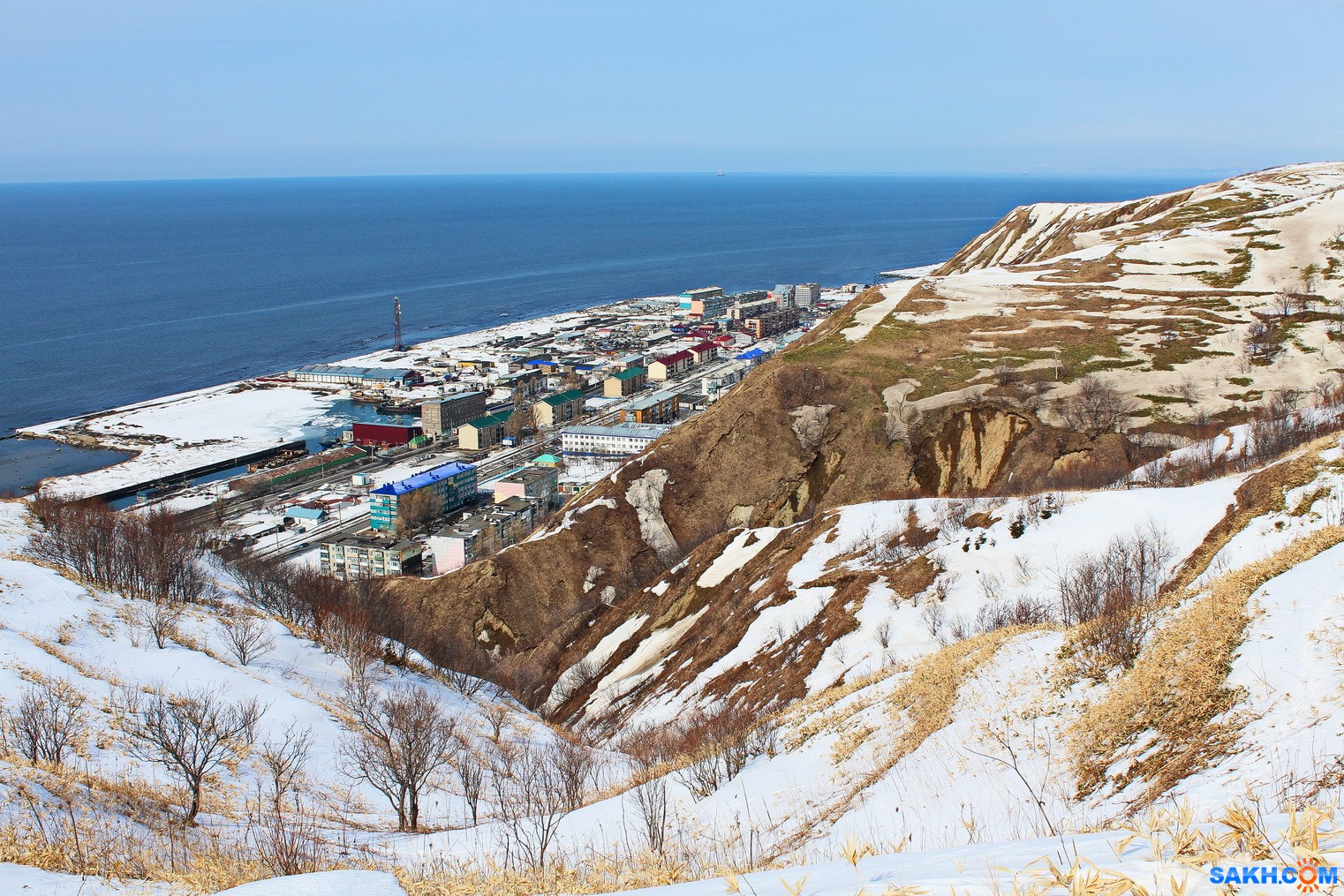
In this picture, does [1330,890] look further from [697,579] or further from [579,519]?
[579,519]

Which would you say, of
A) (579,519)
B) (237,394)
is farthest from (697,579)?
(237,394)

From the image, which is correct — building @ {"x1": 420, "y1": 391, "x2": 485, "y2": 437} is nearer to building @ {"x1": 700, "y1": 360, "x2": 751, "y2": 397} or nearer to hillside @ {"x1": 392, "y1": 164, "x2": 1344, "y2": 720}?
building @ {"x1": 700, "y1": 360, "x2": 751, "y2": 397}

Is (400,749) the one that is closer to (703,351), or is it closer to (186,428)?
(186,428)

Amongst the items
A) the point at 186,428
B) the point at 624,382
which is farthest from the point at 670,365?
the point at 186,428

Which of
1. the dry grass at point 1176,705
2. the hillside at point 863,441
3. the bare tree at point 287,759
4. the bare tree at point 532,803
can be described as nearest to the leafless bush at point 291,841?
the bare tree at point 287,759

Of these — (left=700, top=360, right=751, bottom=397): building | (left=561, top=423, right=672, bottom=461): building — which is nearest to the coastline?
(left=561, top=423, right=672, bottom=461): building

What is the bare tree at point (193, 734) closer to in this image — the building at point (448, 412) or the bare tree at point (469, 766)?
the bare tree at point (469, 766)
